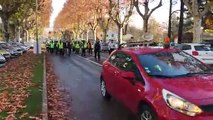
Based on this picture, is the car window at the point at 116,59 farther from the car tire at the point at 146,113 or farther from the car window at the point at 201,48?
the car window at the point at 201,48

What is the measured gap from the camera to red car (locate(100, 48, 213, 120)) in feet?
21.4

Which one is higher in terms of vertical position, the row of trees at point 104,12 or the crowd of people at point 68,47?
the row of trees at point 104,12

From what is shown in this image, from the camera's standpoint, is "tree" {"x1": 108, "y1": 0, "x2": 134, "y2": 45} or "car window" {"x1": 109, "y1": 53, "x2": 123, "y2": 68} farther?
"tree" {"x1": 108, "y1": 0, "x2": 134, "y2": 45}

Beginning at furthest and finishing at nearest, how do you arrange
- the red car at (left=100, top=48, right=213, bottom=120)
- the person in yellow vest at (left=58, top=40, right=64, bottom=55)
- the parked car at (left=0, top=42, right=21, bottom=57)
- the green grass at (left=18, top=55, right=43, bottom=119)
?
the person in yellow vest at (left=58, top=40, right=64, bottom=55)
the parked car at (left=0, top=42, right=21, bottom=57)
the green grass at (left=18, top=55, right=43, bottom=119)
the red car at (left=100, top=48, right=213, bottom=120)

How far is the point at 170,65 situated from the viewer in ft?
26.8

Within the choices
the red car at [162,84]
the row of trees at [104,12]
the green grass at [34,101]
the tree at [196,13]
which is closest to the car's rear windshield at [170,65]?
the red car at [162,84]

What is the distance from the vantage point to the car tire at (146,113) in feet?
22.9

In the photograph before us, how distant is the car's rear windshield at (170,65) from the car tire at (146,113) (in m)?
0.68

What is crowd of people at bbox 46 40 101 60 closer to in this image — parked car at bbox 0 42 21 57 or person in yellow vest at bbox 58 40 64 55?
person in yellow vest at bbox 58 40 64 55

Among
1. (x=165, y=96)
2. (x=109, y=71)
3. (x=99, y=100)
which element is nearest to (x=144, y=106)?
(x=165, y=96)

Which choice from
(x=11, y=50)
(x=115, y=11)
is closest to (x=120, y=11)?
(x=115, y=11)

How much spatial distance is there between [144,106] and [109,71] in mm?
3006

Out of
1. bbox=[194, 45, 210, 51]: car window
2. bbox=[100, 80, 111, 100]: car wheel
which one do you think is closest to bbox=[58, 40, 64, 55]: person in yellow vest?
bbox=[194, 45, 210, 51]: car window

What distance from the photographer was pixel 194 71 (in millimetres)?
8062
